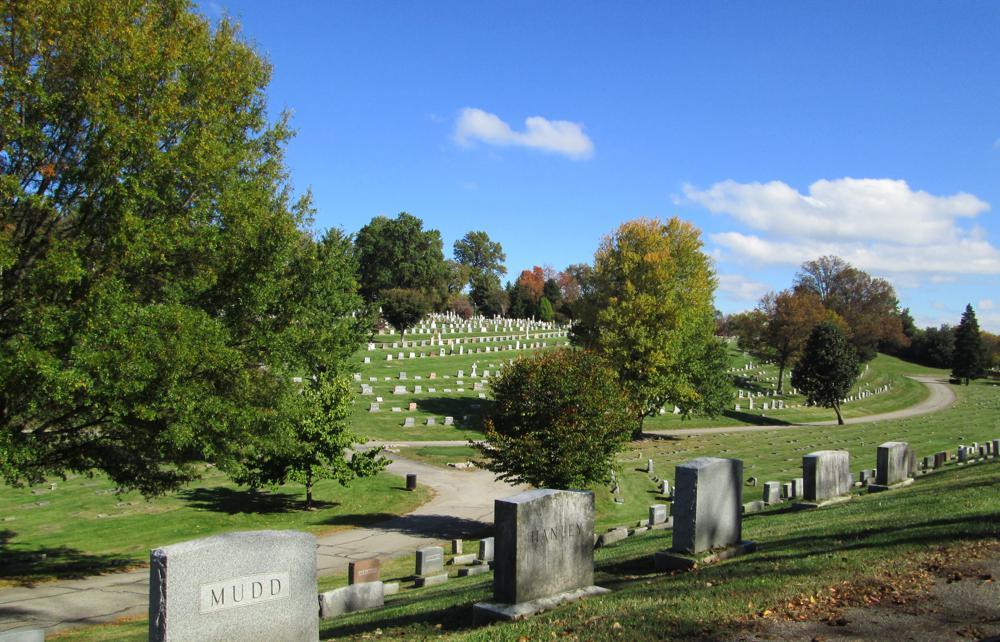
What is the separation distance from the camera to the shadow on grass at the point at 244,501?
24.0m

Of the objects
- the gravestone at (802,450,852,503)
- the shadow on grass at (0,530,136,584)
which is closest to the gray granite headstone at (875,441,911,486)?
the gravestone at (802,450,852,503)

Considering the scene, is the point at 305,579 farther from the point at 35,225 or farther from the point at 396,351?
the point at 396,351

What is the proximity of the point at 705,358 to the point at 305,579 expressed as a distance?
146ft

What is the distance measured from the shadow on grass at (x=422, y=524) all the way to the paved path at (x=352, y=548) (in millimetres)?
31

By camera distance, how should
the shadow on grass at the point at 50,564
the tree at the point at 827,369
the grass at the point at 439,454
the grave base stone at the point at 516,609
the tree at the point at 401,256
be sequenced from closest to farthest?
the grave base stone at the point at 516,609, the shadow on grass at the point at 50,564, the grass at the point at 439,454, the tree at the point at 827,369, the tree at the point at 401,256

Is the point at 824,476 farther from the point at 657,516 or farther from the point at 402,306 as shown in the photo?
the point at 402,306

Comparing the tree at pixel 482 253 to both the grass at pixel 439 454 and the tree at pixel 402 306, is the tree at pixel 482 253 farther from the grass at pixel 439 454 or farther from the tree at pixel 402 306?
the grass at pixel 439 454

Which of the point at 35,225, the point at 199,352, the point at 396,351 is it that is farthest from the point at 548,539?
the point at 396,351

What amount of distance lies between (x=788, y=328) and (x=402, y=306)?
39.4 metres

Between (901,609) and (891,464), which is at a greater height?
(901,609)

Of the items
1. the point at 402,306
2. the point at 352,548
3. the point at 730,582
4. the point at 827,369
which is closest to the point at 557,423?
the point at 352,548

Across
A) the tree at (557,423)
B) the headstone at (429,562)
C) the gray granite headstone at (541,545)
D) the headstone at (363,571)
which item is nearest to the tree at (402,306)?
the tree at (557,423)

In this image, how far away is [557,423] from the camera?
70.0 feet

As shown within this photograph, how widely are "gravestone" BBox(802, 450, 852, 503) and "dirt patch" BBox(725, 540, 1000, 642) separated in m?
8.91
